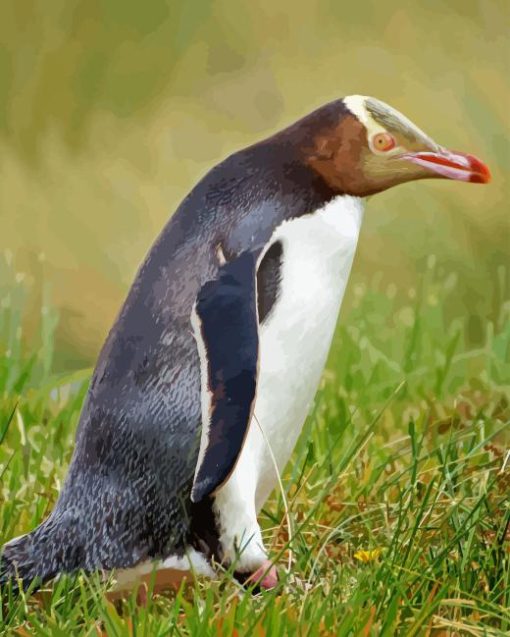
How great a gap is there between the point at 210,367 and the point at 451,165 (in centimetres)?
64

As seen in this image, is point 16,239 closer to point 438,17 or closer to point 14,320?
point 14,320

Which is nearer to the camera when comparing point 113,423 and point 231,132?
point 113,423

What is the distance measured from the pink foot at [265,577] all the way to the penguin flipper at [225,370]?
0.55ft

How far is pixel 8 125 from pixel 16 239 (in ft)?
2.27

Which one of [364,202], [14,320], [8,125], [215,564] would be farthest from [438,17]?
[215,564]

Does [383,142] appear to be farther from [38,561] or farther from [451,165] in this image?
[38,561]

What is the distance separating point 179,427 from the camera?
8.69 ft

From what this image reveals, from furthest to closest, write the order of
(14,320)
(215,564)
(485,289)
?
(485,289) < (14,320) < (215,564)

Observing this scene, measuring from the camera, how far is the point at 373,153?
2791mm

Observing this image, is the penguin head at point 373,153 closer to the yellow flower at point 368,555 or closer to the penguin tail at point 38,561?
the yellow flower at point 368,555

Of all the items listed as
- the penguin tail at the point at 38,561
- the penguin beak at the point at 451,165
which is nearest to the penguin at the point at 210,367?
the penguin tail at the point at 38,561

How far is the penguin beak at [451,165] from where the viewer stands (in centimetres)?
281

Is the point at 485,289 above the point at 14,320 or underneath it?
underneath

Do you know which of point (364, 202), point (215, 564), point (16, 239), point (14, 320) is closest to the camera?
point (215, 564)
